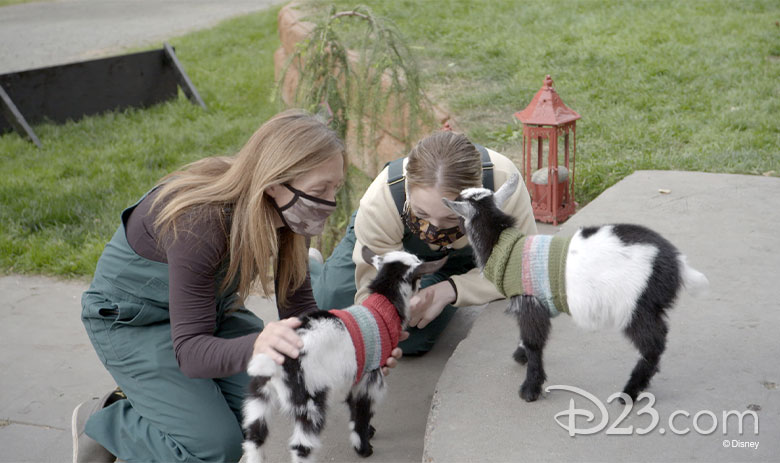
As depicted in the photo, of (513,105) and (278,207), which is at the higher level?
(278,207)

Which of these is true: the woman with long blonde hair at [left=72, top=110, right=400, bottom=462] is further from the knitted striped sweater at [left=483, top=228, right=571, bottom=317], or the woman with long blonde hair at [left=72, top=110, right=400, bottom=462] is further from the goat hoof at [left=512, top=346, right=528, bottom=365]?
the goat hoof at [left=512, top=346, right=528, bottom=365]

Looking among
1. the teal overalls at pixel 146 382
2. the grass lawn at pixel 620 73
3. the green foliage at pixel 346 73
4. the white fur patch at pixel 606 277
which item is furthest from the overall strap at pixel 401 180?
the grass lawn at pixel 620 73

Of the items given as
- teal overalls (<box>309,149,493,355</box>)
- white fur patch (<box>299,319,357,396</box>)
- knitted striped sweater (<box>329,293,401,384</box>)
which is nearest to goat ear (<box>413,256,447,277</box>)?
knitted striped sweater (<box>329,293,401,384</box>)

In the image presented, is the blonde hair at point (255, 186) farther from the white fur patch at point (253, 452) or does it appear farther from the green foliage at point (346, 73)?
the green foliage at point (346, 73)

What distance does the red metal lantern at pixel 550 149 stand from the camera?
182 inches

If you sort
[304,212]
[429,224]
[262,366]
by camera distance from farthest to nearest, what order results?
[429,224] < [304,212] < [262,366]

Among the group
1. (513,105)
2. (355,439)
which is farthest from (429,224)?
(513,105)

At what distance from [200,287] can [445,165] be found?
107 centimetres

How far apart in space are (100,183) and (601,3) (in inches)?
274

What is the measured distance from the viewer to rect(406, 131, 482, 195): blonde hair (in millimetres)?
2918

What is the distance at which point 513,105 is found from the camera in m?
7.27

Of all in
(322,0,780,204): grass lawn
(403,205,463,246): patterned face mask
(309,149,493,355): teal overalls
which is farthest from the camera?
(322,0,780,204): grass lawn

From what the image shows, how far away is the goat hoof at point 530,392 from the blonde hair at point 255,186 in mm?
1105

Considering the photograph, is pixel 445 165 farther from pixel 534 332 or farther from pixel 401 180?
pixel 534 332
